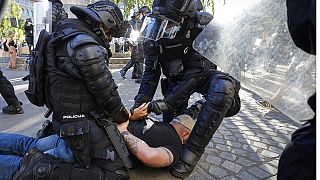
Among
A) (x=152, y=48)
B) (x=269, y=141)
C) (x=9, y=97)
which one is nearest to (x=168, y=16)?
(x=152, y=48)

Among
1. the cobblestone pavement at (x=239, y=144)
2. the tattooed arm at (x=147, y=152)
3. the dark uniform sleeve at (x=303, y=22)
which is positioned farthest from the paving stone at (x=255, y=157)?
the dark uniform sleeve at (x=303, y=22)

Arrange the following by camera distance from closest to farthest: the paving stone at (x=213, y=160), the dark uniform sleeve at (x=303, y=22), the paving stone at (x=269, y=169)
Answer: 1. the dark uniform sleeve at (x=303, y=22)
2. the paving stone at (x=269, y=169)
3. the paving stone at (x=213, y=160)

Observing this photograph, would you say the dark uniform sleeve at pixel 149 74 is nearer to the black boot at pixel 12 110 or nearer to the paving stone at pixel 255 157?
the paving stone at pixel 255 157

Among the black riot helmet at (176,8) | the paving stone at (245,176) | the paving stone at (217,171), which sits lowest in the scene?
the paving stone at (217,171)

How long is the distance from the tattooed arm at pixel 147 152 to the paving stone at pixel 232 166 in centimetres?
70

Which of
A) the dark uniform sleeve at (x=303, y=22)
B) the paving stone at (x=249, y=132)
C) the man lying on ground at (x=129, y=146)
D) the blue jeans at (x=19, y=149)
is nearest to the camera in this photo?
the dark uniform sleeve at (x=303, y=22)

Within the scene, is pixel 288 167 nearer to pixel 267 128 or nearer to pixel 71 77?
pixel 71 77

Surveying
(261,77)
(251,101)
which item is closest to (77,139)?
(261,77)

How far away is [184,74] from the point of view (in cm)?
335

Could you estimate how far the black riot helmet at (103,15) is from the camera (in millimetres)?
2328

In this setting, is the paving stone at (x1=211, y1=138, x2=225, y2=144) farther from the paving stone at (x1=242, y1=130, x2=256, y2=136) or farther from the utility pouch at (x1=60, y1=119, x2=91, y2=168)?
the utility pouch at (x1=60, y1=119, x2=91, y2=168)

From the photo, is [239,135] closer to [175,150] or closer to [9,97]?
[175,150]

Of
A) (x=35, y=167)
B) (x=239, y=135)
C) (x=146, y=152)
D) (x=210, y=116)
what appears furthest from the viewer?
(x=239, y=135)

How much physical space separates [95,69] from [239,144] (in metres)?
2.21
